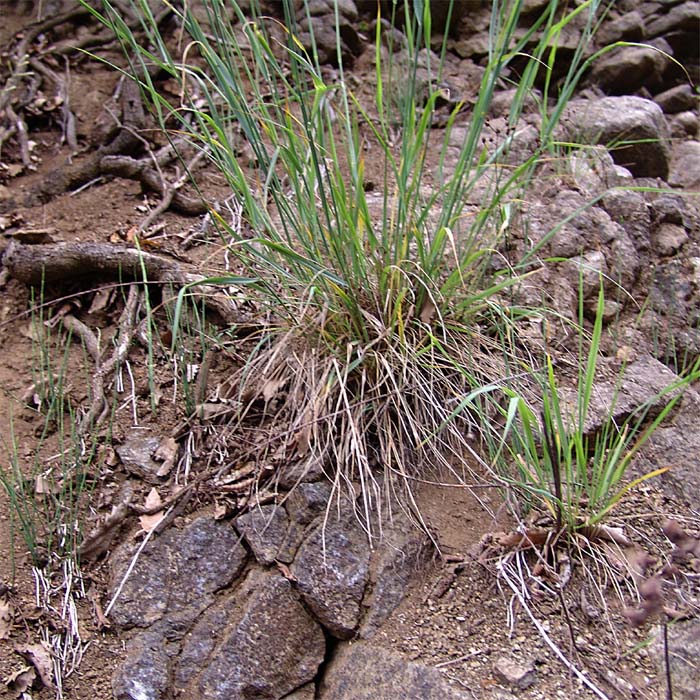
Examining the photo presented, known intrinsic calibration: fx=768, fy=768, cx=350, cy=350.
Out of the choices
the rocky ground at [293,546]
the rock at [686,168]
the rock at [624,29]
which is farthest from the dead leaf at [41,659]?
the rock at [624,29]

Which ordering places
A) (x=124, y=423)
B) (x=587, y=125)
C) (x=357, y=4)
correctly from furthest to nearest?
(x=357, y=4)
(x=587, y=125)
(x=124, y=423)

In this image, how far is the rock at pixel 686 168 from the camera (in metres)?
3.83

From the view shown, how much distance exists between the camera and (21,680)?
1.99 m

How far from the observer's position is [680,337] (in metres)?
2.99

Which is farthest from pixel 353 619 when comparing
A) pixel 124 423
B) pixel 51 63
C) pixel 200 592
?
pixel 51 63

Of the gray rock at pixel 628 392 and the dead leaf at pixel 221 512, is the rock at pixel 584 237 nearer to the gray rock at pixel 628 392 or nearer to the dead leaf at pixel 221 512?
the gray rock at pixel 628 392

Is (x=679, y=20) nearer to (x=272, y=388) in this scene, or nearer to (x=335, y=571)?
(x=272, y=388)

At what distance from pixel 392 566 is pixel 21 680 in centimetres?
102

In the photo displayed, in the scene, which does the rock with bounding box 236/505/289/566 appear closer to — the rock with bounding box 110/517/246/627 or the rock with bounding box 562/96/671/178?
the rock with bounding box 110/517/246/627

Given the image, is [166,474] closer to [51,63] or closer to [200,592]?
[200,592]

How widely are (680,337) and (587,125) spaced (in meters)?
1.32

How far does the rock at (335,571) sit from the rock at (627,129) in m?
2.38

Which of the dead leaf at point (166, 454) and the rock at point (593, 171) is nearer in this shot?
the dead leaf at point (166, 454)

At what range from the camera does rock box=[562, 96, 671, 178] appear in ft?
12.3
